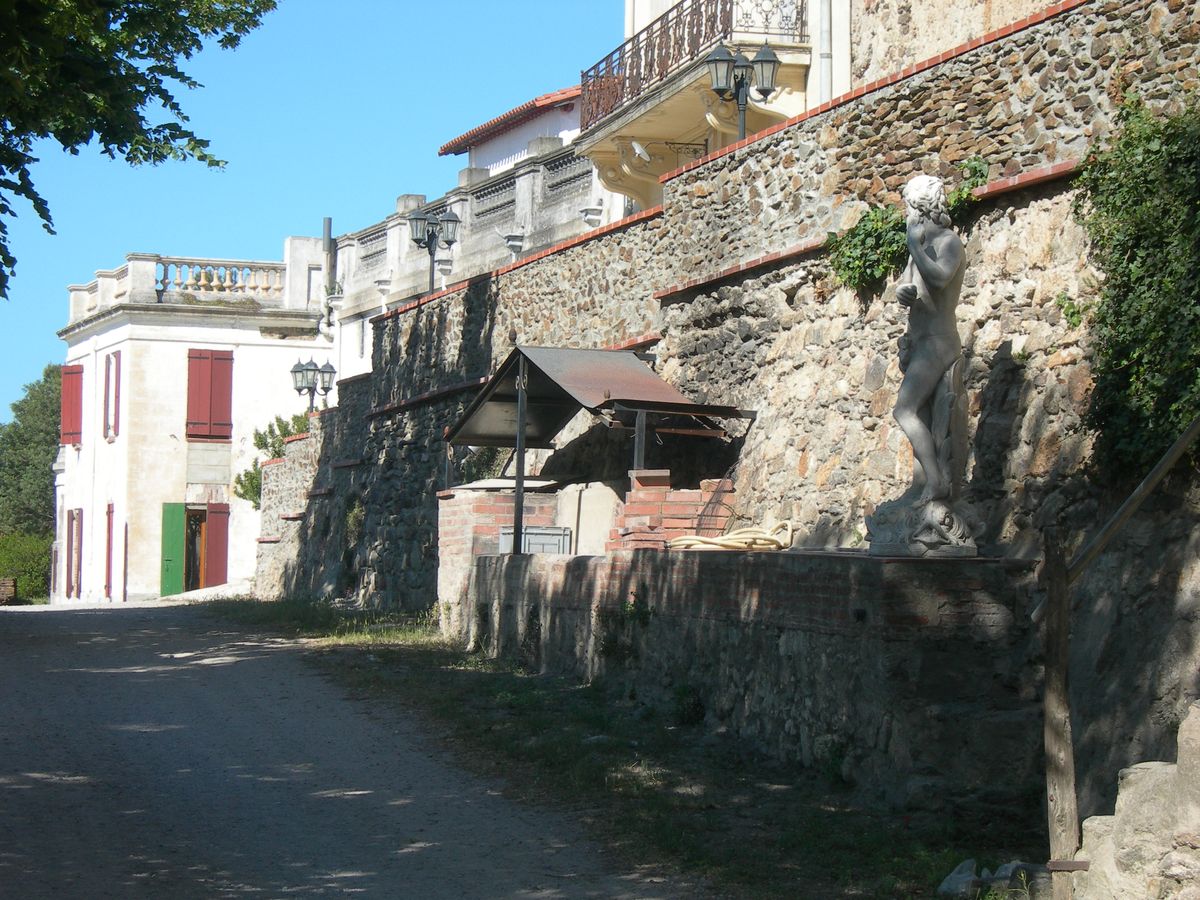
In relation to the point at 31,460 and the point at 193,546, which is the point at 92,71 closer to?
the point at 193,546

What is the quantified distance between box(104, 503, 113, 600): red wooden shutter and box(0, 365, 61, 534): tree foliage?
16480 mm

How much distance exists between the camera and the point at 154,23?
425 inches

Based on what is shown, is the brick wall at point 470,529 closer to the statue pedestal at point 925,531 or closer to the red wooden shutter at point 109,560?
the statue pedestal at point 925,531

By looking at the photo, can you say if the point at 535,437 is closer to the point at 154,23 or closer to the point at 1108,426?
the point at 154,23

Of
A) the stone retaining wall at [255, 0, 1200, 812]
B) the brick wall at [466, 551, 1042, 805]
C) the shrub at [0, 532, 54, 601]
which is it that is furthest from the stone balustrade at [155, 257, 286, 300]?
the brick wall at [466, 551, 1042, 805]

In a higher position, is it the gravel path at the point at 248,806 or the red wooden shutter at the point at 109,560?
the red wooden shutter at the point at 109,560

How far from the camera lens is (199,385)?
38.1 meters

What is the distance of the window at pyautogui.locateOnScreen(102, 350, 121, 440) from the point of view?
38219 millimetres

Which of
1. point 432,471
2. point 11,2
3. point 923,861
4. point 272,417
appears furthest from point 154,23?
point 272,417

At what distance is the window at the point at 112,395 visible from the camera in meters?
38.2

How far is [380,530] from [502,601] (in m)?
10.3

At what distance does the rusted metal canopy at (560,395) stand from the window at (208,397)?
22.4m

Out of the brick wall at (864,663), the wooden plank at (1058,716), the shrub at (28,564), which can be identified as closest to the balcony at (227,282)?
the shrub at (28,564)

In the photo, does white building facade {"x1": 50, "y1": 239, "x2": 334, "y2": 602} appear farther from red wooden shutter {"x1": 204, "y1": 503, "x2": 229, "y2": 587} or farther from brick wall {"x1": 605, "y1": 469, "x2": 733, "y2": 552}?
brick wall {"x1": 605, "y1": 469, "x2": 733, "y2": 552}
